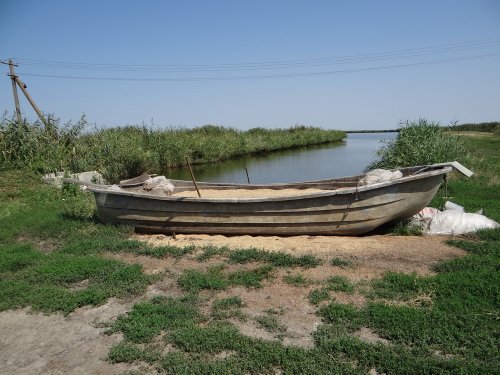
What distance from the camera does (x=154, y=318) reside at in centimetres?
397

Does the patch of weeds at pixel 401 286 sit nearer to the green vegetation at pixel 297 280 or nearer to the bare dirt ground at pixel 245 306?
the bare dirt ground at pixel 245 306

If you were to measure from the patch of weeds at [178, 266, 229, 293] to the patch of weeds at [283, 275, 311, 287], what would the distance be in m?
0.76

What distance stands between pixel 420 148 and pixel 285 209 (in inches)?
272

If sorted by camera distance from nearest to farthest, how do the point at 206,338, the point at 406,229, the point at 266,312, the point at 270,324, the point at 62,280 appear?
the point at 206,338
the point at 270,324
the point at 266,312
the point at 62,280
the point at 406,229

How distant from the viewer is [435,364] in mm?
3047

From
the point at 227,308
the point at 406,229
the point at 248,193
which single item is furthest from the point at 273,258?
the point at 248,193

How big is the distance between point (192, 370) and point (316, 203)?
385cm

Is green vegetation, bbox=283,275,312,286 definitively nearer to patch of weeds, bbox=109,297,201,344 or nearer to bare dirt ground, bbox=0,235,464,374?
bare dirt ground, bbox=0,235,464,374

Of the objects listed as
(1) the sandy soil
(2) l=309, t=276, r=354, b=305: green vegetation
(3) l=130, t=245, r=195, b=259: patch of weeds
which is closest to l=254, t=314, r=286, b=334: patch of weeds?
(2) l=309, t=276, r=354, b=305: green vegetation

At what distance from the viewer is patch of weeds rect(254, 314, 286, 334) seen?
3736 mm

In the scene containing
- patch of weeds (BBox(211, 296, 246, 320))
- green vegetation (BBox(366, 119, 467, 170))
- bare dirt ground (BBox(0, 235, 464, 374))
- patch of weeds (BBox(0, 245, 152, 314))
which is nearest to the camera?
bare dirt ground (BBox(0, 235, 464, 374))

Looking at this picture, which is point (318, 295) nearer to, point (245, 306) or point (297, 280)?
point (297, 280)

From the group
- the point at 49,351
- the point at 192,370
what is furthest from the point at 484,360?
the point at 49,351

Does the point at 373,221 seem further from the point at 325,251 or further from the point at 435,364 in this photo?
the point at 435,364
